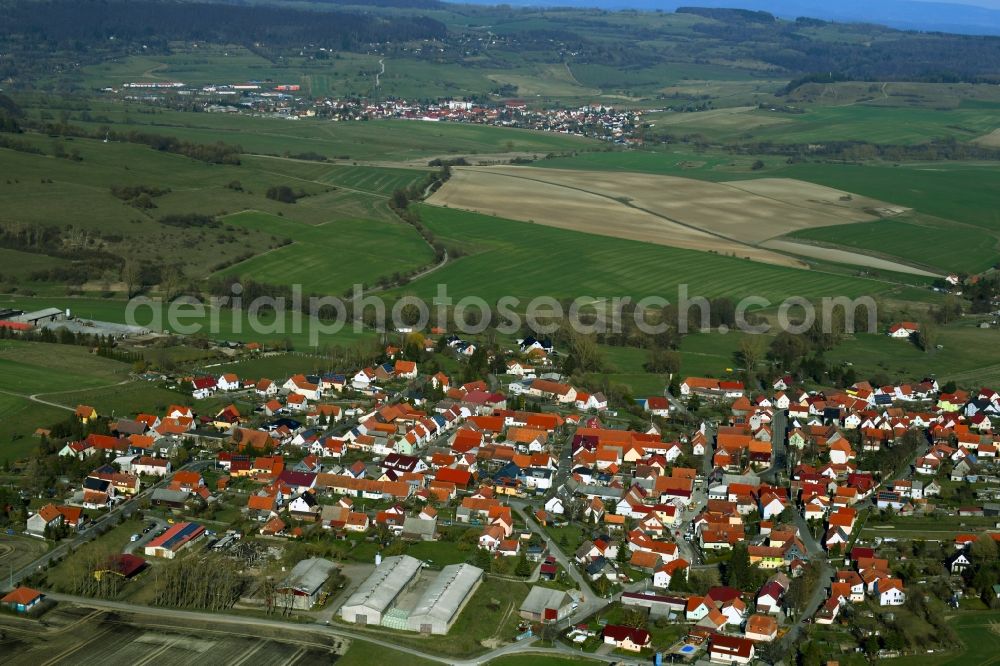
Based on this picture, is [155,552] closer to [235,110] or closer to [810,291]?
[810,291]

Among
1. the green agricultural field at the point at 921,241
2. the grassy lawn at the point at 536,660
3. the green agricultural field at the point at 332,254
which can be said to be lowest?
the grassy lawn at the point at 536,660

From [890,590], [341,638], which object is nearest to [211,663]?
[341,638]

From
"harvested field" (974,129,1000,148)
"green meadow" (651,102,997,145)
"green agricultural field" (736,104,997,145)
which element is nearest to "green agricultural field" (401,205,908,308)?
"green meadow" (651,102,997,145)

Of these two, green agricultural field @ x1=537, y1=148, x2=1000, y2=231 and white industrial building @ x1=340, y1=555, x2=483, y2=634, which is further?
green agricultural field @ x1=537, y1=148, x2=1000, y2=231

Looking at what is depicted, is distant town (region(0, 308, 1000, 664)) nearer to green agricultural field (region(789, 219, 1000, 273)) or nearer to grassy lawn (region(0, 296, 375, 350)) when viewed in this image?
grassy lawn (region(0, 296, 375, 350))

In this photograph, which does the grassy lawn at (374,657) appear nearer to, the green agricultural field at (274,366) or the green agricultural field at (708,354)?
the green agricultural field at (274,366)
